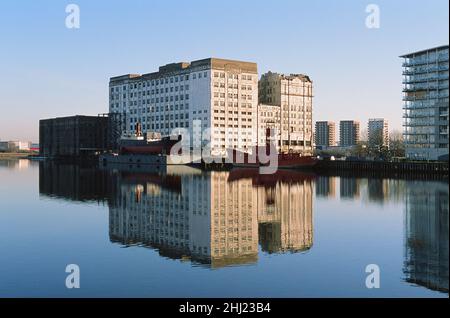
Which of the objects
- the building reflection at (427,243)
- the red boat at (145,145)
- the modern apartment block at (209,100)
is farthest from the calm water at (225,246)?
the modern apartment block at (209,100)

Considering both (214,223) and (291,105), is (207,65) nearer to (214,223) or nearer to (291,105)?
(291,105)

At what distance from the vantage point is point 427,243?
2986 cm

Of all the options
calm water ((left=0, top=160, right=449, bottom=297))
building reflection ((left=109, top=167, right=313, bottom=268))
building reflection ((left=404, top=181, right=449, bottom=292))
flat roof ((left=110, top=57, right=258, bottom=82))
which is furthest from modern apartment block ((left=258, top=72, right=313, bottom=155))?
building reflection ((left=404, top=181, right=449, bottom=292))

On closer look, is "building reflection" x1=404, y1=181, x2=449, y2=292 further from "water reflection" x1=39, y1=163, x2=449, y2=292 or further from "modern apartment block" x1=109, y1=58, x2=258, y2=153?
"modern apartment block" x1=109, y1=58, x2=258, y2=153

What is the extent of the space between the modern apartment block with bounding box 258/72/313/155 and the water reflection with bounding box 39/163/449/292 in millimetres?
105398

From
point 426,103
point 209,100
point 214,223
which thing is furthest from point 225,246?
point 209,100

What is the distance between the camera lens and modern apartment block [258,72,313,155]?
567 ft

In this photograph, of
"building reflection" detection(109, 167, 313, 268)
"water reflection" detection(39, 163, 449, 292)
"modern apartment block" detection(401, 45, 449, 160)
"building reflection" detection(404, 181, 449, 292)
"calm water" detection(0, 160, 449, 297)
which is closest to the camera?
"calm water" detection(0, 160, 449, 297)

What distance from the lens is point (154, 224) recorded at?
127ft

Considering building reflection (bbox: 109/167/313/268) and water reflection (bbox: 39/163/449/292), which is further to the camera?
building reflection (bbox: 109/167/313/268)

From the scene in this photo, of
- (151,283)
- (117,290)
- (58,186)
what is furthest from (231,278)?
(58,186)

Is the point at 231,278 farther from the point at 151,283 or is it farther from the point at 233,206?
the point at 233,206

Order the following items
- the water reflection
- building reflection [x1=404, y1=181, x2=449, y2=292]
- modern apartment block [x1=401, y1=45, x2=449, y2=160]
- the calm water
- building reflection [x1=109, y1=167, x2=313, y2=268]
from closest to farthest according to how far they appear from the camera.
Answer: the calm water
building reflection [x1=404, y1=181, x2=449, y2=292]
the water reflection
building reflection [x1=109, y1=167, x2=313, y2=268]
modern apartment block [x1=401, y1=45, x2=449, y2=160]
